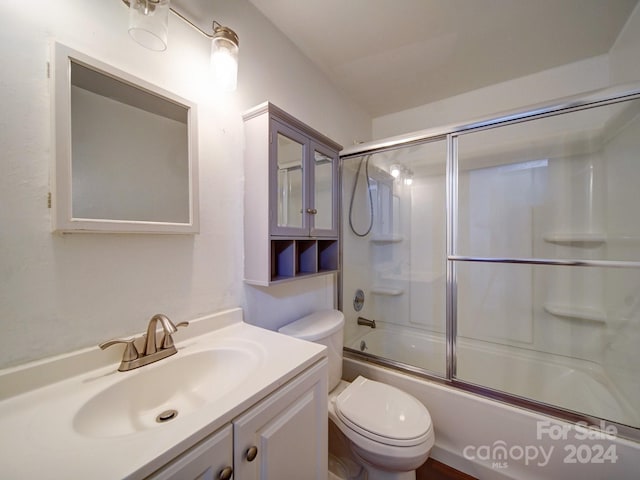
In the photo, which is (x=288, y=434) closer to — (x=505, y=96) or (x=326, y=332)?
(x=326, y=332)

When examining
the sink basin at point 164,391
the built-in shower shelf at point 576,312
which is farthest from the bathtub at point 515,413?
the sink basin at point 164,391

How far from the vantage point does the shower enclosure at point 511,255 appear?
4.49 ft

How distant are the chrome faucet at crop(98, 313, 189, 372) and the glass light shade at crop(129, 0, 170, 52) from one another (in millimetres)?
879

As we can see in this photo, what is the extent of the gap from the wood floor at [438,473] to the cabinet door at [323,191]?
1359 mm

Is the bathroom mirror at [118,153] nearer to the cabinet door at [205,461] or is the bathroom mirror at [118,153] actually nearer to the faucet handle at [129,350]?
the faucet handle at [129,350]

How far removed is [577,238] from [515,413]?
124 cm

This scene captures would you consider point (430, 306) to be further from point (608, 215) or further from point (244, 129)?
point (244, 129)

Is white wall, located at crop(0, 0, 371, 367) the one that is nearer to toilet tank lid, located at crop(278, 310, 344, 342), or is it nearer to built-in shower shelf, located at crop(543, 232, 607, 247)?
toilet tank lid, located at crop(278, 310, 344, 342)

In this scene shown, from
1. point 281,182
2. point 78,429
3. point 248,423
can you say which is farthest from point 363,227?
point 78,429

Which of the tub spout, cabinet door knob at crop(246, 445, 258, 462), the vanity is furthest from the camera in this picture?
the tub spout

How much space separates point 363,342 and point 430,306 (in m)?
0.68

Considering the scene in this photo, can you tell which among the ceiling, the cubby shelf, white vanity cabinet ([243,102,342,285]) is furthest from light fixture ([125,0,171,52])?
the cubby shelf

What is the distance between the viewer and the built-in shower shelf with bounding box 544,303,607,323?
1.57 meters

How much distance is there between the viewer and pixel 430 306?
6.91 feet
